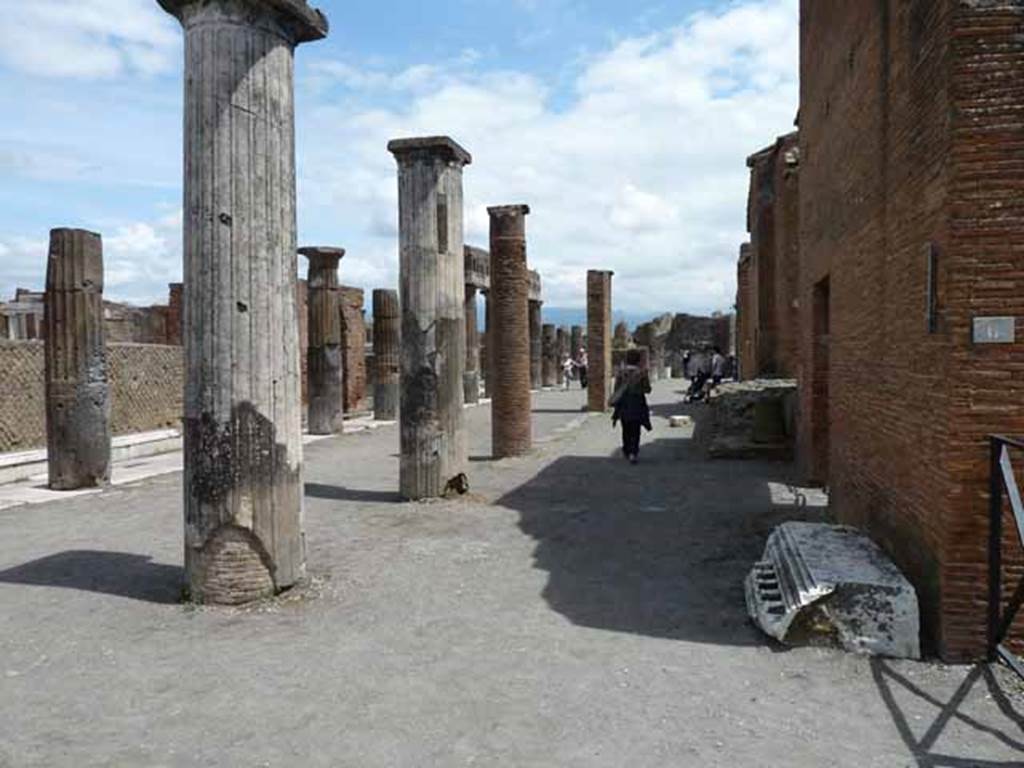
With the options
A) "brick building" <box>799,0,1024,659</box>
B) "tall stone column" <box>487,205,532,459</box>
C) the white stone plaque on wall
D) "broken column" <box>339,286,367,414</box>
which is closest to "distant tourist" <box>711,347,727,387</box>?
"broken column" <box>339,286,367,414</box>

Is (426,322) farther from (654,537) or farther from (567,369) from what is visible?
(567,369)

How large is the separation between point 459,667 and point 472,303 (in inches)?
810

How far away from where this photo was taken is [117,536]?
26.3ft

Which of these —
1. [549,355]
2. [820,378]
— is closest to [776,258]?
[820,378]

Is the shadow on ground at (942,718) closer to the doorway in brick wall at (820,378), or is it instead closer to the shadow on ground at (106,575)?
the shadow on ground at (106,575)

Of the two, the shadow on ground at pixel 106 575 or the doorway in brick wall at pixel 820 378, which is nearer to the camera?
the shadow on ground at pixel 106 575

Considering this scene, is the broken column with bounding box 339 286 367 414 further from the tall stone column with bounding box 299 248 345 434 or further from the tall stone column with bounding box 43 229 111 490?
the tall stone column with bounding box 43 229 111 490

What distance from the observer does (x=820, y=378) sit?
31.9ft

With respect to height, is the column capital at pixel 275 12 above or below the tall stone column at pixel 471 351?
above

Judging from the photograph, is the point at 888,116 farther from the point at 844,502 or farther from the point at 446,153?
the point at 446,153

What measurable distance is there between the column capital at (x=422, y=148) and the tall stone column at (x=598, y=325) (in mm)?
11920

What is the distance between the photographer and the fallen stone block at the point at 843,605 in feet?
15.3

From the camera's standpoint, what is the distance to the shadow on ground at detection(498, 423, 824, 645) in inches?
220

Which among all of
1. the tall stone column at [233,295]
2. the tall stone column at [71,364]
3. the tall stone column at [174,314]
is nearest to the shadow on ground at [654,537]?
the tall stone column at [233,295]
